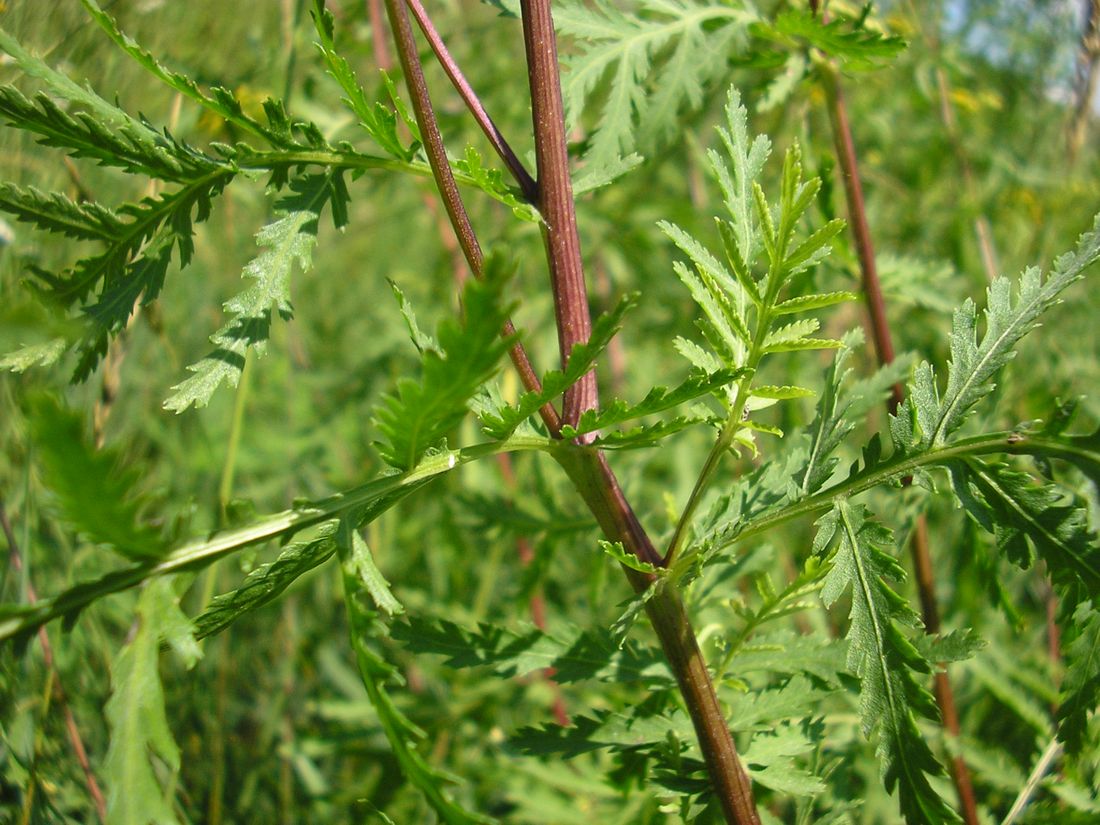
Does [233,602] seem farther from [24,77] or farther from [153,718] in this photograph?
[24,77]

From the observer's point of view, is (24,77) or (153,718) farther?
(24,77)

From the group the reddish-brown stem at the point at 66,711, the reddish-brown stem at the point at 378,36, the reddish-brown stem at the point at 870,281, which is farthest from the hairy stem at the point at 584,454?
the reddish-brown stem at the point at 378,36

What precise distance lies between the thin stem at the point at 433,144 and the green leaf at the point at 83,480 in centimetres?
30

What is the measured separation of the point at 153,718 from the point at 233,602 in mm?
123

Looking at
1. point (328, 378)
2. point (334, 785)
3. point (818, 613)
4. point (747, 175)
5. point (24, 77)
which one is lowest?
point (334, 785)

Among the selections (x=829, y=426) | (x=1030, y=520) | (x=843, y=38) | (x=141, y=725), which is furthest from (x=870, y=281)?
(x=141, y=725)

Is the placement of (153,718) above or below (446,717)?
above

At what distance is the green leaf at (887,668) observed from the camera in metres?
0.71

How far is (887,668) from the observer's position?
73cm

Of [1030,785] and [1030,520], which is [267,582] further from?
[1030,785]

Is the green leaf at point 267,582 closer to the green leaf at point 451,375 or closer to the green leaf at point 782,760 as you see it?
the green leaf at point 451,375

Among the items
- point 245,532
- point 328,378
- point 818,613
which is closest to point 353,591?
point 245,532

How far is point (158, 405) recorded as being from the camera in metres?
2.38

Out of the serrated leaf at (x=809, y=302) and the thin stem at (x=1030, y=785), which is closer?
the serrated leaf at (x=809, y=302)
